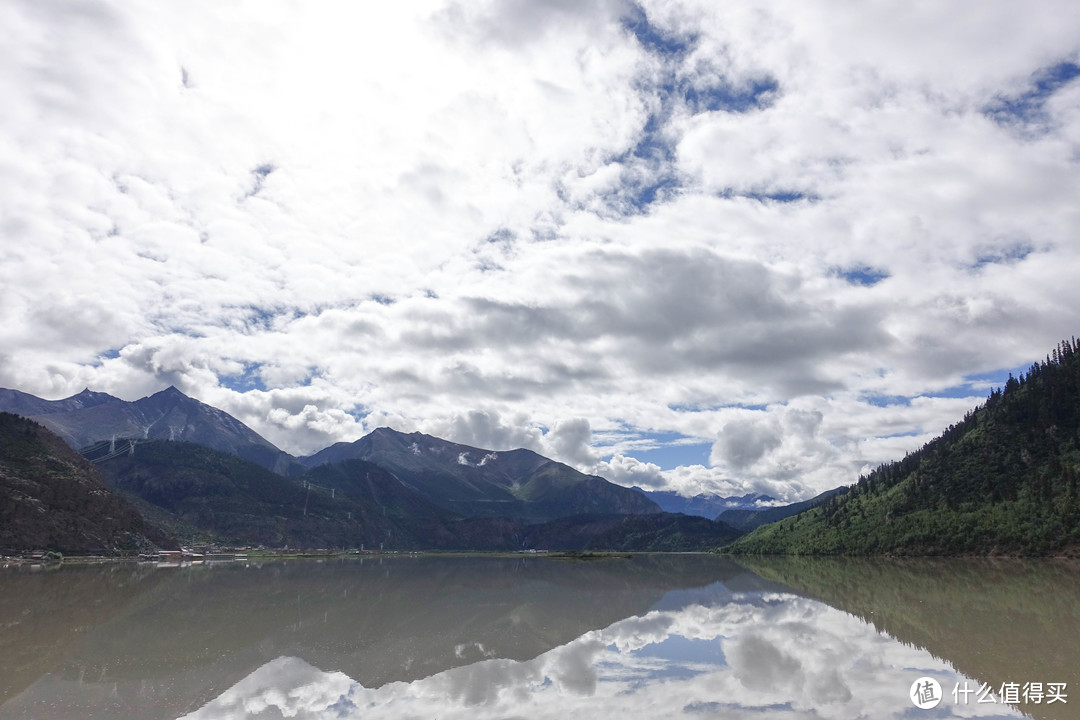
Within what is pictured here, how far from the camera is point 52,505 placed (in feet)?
550

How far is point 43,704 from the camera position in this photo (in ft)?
78.2

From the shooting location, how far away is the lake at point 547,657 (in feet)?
78.1

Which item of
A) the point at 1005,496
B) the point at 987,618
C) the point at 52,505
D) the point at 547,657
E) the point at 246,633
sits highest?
the point at 1005,496

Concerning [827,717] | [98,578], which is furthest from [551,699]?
[98,578]

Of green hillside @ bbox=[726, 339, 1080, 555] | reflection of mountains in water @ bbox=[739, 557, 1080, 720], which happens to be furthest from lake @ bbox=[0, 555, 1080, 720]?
green hillside @ bbox=[726, 339, 1080, 555]

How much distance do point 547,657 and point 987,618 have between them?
3237 centimetres

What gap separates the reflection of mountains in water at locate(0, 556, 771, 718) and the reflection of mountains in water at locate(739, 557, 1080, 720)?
732 inches

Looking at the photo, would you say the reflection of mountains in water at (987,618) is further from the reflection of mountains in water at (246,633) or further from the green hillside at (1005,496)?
the green hillside at (1005,496)

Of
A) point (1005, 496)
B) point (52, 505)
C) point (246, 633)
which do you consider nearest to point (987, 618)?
point (246, 633)

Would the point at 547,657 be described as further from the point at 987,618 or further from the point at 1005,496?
the point at 1005,496

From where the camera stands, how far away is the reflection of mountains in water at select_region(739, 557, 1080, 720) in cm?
2658

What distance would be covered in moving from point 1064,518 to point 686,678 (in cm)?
14651

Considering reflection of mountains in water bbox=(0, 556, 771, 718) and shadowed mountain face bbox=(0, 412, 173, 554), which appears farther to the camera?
shadowed mountain face bbox=(0, 412, 173, 554)

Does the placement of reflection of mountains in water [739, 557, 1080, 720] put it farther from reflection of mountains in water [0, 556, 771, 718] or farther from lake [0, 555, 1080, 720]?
reflection of mountains in water [0, 556, 771, 718]
